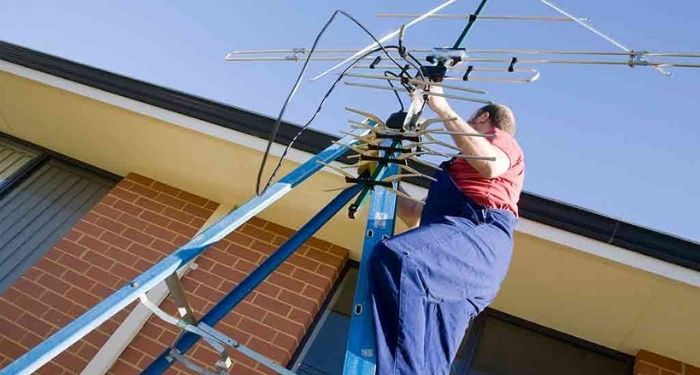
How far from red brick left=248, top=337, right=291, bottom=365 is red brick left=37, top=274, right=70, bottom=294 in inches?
59.0

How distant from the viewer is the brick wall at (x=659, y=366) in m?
4.13

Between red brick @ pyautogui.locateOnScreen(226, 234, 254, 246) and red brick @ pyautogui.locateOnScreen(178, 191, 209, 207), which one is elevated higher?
red brick @ pyautogui.locateOnScreen(178, 191, 209, 207)

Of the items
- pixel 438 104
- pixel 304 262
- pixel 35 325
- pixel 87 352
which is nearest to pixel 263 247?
pixel 304 262

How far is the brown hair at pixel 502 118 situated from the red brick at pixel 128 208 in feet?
10.7

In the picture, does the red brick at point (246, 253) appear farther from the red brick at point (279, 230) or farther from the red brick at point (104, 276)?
the red brick at point (104, 276)

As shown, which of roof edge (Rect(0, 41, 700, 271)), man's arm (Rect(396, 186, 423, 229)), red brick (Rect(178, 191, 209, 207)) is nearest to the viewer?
man's arm (Rect(396, 186, 423, 229))

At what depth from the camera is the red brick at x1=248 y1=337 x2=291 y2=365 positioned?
4078mm

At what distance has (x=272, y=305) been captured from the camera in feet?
14.4

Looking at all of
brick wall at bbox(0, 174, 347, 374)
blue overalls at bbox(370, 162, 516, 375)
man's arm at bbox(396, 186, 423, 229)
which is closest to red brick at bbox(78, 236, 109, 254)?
brick wall at bbox(0, 174, 347, 374)

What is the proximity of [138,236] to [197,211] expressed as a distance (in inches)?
19.1

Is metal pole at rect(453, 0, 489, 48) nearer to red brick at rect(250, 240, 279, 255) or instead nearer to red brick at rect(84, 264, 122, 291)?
red brick at rect(250, 240, 279, 255)

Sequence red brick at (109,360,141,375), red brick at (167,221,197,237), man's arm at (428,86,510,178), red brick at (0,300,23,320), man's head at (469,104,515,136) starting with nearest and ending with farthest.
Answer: man's arm at (428,86,510,178)
man's head at (469,104,515,136)
red brick at (109,360,141,375)
red brick at (0,300,23,320)
red brick at (167,221,197,237)

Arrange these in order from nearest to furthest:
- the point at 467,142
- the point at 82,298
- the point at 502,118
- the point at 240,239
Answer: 1. the point at 467,142
2. the point at 502,118
3. the point at 82,298
4. the point at 240,239

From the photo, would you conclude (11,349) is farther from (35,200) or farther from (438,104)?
(438,104)
